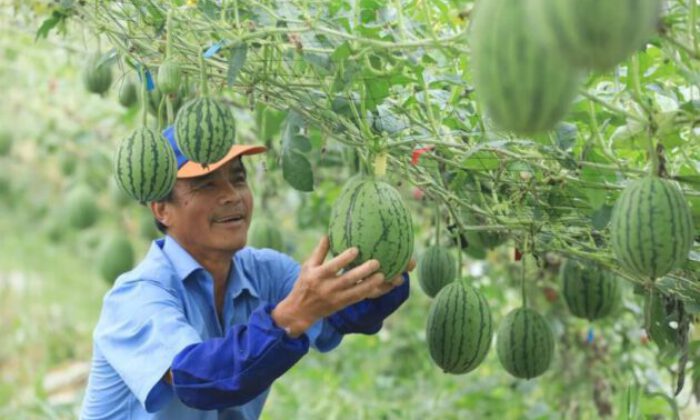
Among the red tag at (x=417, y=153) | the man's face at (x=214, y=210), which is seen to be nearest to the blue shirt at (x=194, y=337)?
the man's face at (x=214, y=210)

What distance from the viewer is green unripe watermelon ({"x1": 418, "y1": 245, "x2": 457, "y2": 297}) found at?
3.71 m

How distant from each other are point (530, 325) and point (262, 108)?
129cm

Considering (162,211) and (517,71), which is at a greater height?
(517,71)

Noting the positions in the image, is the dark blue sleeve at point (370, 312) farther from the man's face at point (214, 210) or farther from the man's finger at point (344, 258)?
the man's finger at point (344, 258)

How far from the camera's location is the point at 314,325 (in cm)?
387

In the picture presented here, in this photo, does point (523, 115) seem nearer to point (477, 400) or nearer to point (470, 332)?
point (470, 332)

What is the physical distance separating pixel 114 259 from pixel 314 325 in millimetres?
3444

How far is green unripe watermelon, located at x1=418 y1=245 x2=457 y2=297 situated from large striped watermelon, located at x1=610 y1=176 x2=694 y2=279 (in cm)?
157

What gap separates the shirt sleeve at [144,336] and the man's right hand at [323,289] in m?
0.34

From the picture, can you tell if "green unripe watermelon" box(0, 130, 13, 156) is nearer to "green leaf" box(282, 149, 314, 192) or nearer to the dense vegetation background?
the dense vegetation background

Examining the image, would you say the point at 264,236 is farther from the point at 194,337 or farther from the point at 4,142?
the point at 4,142

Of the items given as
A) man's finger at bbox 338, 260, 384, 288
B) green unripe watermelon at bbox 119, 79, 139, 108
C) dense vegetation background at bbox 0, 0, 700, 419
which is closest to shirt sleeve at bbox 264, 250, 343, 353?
dense vegetation background at bbox 0, 0, 700, 419

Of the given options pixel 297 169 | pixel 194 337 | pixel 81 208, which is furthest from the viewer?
pixel 81 208

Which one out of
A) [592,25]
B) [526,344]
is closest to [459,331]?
[526,344]
